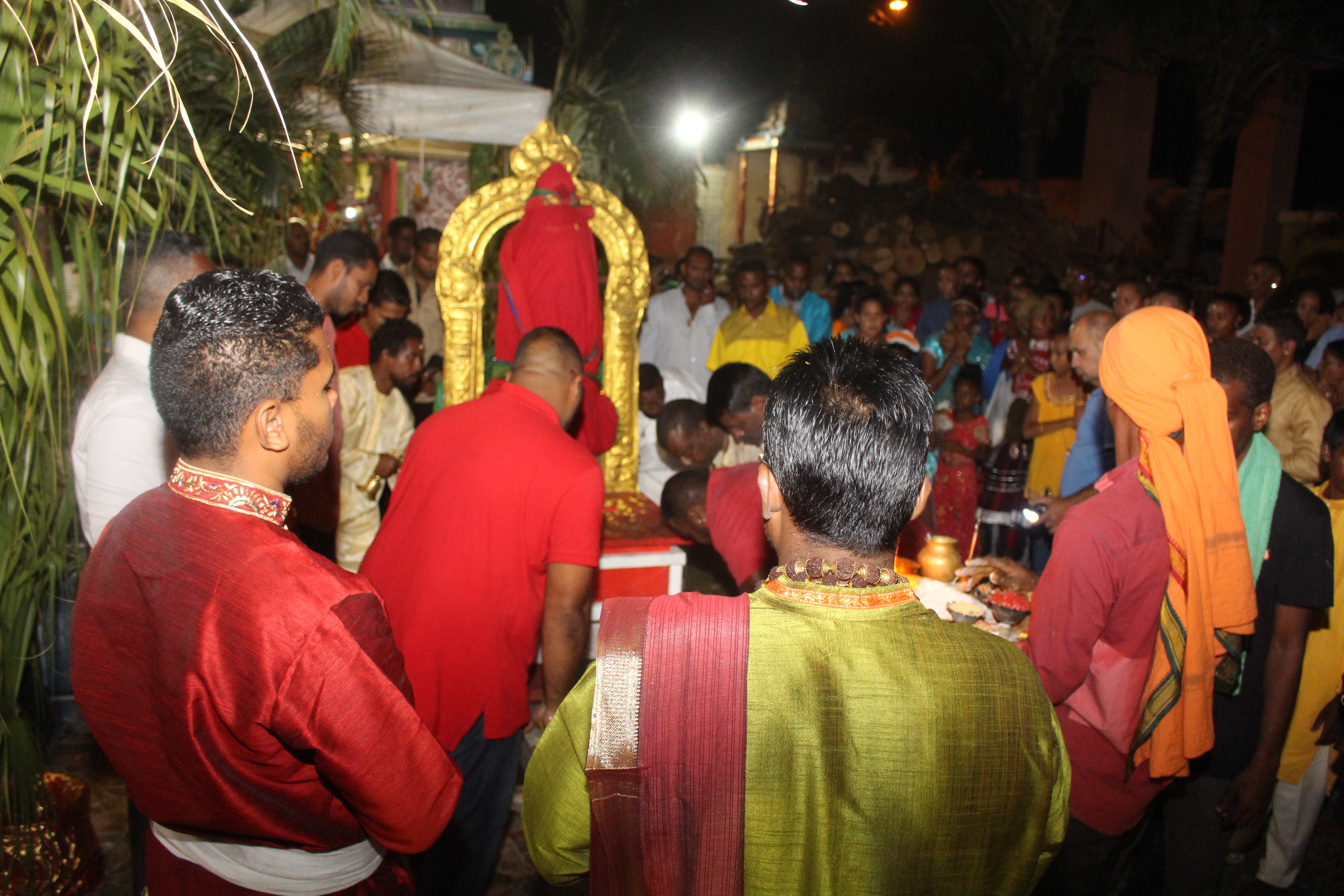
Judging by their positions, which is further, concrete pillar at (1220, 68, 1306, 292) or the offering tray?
concrete pillar at (1220, 68, 1306, 292)

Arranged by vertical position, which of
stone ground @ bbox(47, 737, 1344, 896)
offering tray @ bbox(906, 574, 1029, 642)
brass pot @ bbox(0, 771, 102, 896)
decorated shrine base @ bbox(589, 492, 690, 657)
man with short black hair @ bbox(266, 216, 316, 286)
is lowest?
stone ground @ bbox(47, 737, 1344, 896)

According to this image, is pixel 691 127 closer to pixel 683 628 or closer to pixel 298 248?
pixel 298 248

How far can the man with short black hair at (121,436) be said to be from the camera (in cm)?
221

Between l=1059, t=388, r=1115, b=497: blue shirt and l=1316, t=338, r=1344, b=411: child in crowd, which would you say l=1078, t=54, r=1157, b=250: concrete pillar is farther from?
l=1059, t=388, r=1115, b=497: blue shirt

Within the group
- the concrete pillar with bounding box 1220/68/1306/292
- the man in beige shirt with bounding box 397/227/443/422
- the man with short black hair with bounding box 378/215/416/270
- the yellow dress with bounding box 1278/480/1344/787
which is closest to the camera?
the yellow dress with bounding box 1278/480/1344/787

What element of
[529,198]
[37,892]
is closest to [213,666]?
[37,892]

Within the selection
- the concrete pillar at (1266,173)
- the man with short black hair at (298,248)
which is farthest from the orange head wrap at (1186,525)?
the concrete pillar at (1266,173)

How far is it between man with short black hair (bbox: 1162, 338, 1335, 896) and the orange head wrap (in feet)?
0.75

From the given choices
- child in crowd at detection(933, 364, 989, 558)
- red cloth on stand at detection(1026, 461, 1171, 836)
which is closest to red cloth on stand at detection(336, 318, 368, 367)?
child in crowd at detection(933, 364, 989, 558)

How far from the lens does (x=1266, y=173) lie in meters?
14.3

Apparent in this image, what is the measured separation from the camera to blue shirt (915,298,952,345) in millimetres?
7566

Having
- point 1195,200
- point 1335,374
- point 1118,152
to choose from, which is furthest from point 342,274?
point 1118,152

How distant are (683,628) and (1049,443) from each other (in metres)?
4.71

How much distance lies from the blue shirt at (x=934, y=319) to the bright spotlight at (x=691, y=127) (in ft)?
21.4
